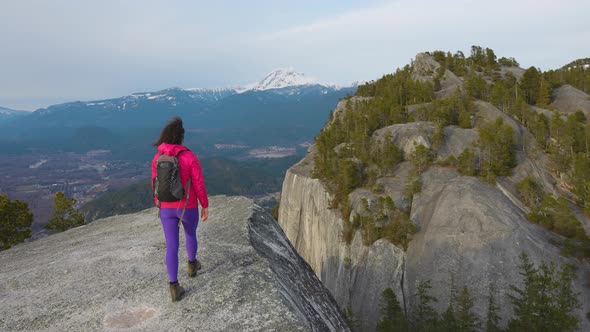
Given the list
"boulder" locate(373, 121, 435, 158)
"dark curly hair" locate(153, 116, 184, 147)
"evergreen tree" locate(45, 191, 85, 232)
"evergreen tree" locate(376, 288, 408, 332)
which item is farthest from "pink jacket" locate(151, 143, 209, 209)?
"boulder" locate(373, 121, 435, 158)

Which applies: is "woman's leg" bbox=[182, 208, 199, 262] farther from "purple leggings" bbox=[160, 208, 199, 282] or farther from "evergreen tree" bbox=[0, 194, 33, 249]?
"evergreen tree" bbox=[0, 194, 33, 249]

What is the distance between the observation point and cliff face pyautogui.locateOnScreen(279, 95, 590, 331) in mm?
35750

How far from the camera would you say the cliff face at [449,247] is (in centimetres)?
3575

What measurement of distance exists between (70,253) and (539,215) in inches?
1816

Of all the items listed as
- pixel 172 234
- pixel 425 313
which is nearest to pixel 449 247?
pixel 425 313

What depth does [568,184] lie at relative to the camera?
4634 cm

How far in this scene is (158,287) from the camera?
902cm

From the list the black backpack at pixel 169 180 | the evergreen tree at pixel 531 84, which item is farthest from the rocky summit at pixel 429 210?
the black backpack at pixel 169 180

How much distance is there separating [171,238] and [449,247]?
125ft

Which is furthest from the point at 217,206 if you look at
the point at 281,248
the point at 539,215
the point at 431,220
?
the point at 539,215

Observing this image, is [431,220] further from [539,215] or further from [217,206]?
[217,206]

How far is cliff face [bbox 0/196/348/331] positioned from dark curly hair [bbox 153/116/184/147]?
150 inches

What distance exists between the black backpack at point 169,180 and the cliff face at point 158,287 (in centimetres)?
260

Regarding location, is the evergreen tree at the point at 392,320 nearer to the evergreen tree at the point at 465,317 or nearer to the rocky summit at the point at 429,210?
the rocky summit at the point at 429,210
